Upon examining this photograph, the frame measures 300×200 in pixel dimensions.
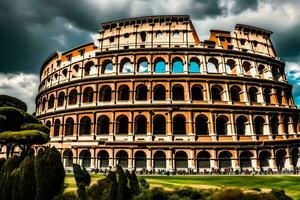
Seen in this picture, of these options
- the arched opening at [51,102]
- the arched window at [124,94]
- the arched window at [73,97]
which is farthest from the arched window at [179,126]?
the arched opening at [51,102]

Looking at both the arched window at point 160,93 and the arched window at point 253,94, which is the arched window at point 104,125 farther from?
the arched window at point 253,94

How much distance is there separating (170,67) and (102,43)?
1011 cm

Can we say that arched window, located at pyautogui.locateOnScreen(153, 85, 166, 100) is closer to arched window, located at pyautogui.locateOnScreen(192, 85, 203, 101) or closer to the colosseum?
the colosseum

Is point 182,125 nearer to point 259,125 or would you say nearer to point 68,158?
point 259,125

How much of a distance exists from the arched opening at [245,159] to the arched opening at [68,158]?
19.9m

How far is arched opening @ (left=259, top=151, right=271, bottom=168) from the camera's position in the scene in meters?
26.7

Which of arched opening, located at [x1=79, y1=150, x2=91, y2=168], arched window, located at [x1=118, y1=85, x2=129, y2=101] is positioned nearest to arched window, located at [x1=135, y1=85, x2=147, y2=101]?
arched window, located at [x1=118, y1=85, x2=129, y2=101]

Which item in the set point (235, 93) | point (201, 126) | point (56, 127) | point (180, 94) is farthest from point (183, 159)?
point (56, 127)

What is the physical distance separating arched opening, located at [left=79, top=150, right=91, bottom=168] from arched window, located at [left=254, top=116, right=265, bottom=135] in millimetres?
20246

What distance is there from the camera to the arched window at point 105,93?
29067mm

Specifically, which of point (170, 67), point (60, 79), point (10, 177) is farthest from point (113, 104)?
point (10, 177)

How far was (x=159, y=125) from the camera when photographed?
27719mm

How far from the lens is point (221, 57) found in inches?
1171

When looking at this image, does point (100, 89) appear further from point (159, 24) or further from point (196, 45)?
point (196, 45)
